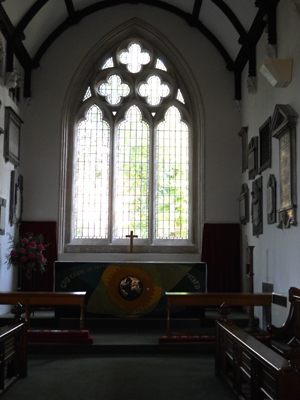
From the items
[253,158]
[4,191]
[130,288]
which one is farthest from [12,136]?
[253,158]

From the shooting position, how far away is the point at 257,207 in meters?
Result: 8.29

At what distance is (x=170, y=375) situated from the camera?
5000 millimetres

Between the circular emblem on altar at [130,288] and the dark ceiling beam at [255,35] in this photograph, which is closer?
the dark ceiling beam at [255,35]

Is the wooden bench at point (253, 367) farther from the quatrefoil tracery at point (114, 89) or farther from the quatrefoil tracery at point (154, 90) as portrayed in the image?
the quatrefoil tracery at point (114, 89)

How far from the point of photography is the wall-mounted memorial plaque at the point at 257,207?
321 inches

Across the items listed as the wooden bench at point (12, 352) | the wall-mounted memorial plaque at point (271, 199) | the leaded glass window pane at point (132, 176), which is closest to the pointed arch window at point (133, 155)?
the leaded glass window pane at point (132, 176)

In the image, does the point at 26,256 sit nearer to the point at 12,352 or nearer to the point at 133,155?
the point at 133,155

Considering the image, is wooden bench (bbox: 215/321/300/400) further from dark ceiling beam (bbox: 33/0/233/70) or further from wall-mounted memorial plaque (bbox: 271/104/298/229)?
dark ceiling beam (bbox: 33/0/233/70)

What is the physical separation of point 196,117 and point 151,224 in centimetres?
248

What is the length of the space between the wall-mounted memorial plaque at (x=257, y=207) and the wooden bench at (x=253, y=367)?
3346 millimetres

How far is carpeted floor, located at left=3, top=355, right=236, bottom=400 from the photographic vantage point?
4.25 metres

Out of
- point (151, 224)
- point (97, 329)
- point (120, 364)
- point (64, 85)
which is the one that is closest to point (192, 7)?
point (64, 85)

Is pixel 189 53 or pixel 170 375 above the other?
pixel 189 53

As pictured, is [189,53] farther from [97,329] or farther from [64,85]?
[97,329]
